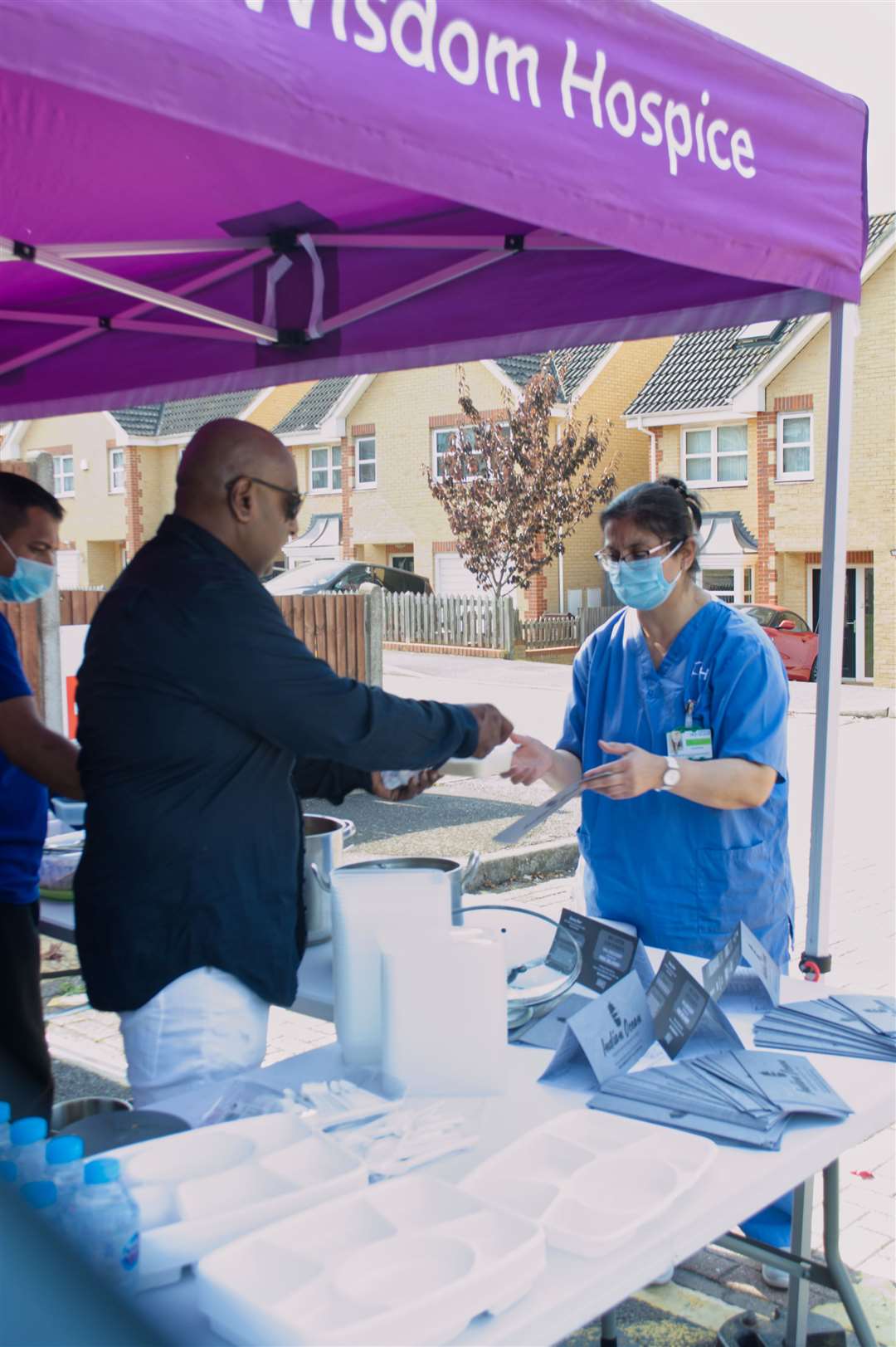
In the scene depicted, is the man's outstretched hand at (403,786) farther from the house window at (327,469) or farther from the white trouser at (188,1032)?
the house window at (327,469)

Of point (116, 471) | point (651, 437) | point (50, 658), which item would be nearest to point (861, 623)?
point (651, 437)

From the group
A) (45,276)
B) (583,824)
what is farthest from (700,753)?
(45,276)

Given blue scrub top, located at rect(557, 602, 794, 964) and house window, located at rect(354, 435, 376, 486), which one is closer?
blue scrub top, located at rect(557, 602, 794, 964)

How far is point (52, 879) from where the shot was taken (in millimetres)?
3465

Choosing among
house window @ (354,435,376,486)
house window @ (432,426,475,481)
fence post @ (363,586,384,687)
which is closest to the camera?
fence post @ (363,586,384,687)

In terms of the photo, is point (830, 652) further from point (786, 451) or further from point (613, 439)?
point (613, 439)

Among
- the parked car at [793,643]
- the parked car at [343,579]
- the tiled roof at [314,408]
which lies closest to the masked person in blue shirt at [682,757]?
the parked car at [793,643]

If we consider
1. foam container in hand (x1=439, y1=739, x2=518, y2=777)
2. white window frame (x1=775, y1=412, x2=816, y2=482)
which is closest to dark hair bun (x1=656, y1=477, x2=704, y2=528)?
foam container in hand (x1=439, y1=739, x2=518, y2=777)

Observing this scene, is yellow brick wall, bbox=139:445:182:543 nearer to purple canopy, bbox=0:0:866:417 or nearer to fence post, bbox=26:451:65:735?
fence post, bbox=26:451:65:735

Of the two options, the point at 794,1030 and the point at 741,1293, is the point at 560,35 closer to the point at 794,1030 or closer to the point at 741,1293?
the point at 794,1030

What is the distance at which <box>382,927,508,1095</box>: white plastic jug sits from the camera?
1881 millimetres

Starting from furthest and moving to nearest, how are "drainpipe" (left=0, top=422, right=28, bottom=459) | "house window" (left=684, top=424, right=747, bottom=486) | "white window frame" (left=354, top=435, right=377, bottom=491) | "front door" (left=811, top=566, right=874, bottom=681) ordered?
1. "drainpipe" (left=0, top=422, right=28, bottom=459)
2. "white window frame" (left=354, top=435, right=377, bottom=491)
3. "house window" (left=684, top=424, right=747, bottom=486)
4. "front door" (left=811, top=566, right=874, bottom=681)

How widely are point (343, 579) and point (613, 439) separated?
26.2 ft

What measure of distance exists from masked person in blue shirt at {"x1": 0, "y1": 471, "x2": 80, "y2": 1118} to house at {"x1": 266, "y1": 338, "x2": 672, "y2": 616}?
82.5ft
